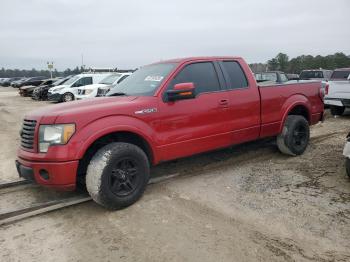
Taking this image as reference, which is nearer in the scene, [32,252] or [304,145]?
[32,252]

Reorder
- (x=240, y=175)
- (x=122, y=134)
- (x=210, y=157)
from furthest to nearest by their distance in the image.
Answer: (x=210, y=157) → (x=240, y=175) → (x=122, y=134)

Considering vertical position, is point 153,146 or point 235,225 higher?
point 153,146

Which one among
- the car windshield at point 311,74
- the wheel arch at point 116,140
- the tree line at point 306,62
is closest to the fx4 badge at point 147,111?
the wheel arch at point 116,140

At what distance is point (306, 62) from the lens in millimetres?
45750

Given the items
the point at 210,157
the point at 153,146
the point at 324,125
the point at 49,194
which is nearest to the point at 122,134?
the point at 153,146

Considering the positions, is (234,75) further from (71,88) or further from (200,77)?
(71,88)

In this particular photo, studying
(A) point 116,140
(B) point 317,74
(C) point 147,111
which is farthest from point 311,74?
(A) point 116,140

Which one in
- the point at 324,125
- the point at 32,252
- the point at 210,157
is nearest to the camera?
the point at 32,252

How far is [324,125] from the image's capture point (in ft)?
34.3

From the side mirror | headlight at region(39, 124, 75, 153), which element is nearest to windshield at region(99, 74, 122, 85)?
the side mirror

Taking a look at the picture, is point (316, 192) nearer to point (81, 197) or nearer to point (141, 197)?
point (141, 197)

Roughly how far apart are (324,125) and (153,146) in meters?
7.21

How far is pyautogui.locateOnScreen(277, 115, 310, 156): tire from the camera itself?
660cm

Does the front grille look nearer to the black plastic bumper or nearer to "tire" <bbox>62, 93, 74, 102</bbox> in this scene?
the black plastic bumper
